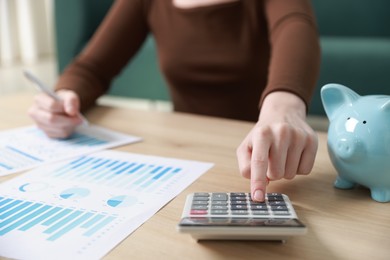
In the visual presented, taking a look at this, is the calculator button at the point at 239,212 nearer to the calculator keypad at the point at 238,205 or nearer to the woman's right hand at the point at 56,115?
the calculator keypad at the point at 238,205

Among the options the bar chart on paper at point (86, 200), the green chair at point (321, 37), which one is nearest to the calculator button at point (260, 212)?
the bar chart on paper at point (86, 200)

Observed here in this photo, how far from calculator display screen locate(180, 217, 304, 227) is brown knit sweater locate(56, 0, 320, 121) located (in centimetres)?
55

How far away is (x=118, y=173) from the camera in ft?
1.70

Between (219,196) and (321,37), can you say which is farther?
(321,37)

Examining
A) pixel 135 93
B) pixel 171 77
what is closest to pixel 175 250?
pixel 171 77

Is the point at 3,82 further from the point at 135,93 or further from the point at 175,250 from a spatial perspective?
the point at 175,250

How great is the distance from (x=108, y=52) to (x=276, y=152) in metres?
0.61

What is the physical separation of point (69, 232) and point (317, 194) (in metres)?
0.25

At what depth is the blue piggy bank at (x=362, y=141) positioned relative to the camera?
1.32 ft

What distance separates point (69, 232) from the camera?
1.21 feet

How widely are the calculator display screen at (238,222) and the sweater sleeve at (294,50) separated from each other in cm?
26

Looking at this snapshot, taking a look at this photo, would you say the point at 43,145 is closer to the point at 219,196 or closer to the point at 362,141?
the point at 219,196

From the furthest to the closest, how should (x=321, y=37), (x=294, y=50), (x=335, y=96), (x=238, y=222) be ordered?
(x=321, y=37) → (x=294, y=50) → (x=335, y=96) → (x=238, y=222)

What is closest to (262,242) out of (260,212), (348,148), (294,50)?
(260,212)
